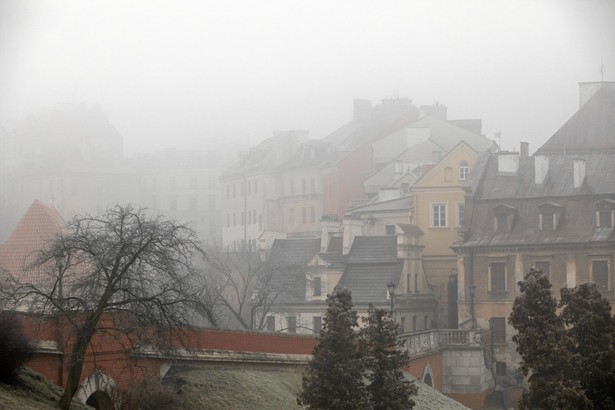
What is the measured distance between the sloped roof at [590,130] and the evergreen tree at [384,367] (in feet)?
A: 129

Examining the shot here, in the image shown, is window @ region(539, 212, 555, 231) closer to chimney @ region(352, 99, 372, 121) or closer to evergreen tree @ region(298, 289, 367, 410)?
evergreen tree @ region(298, 289, 367, 410)

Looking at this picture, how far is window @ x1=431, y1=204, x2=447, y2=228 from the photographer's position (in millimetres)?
70875

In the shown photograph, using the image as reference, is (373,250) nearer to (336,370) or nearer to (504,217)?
(504,217)

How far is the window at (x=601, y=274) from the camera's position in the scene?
61031 millimetres

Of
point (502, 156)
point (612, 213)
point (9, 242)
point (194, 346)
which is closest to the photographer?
point (194, 346)

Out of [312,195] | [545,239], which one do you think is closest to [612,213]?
[545,239]

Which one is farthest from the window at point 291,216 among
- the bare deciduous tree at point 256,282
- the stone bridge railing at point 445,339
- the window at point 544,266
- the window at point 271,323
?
the stone bridge railing at point 445,339

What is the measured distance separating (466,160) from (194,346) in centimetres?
3454

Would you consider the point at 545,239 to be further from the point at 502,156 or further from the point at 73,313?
the point at 73,313

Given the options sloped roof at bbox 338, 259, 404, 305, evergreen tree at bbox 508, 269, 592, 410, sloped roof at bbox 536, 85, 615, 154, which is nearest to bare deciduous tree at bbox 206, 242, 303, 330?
sloped roof at bbox 338, 259, 404, 305

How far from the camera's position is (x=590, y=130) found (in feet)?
252

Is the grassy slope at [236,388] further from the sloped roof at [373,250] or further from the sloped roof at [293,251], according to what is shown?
Result: the sloped roof at [293,251]

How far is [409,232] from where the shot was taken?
6769 cm

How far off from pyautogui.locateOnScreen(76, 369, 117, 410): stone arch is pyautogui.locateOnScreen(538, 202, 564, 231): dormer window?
107ft
